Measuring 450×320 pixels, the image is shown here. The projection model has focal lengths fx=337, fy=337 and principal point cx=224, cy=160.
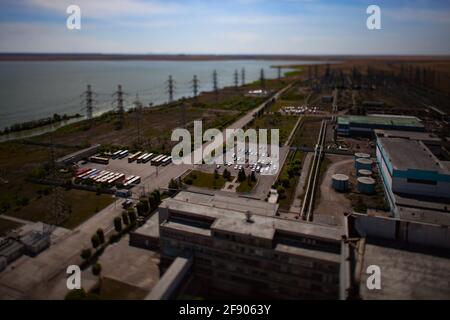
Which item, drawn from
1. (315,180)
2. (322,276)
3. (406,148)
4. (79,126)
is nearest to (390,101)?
(406,148)

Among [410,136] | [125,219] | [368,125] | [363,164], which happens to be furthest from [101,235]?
[368,125]

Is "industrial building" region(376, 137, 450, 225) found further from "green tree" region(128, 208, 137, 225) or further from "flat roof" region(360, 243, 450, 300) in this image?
"green tree" region(128, 208, 137, 225)

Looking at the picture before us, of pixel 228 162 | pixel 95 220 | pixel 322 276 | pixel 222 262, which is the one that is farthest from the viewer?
pixel 228 162

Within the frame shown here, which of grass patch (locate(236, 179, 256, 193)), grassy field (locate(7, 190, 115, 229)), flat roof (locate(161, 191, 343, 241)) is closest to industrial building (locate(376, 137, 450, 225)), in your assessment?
flat roof (locate(161, 191, 343, 241))

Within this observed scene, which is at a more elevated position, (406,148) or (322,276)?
(406,148)

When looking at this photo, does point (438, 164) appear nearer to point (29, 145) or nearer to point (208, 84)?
point (29, 145)
